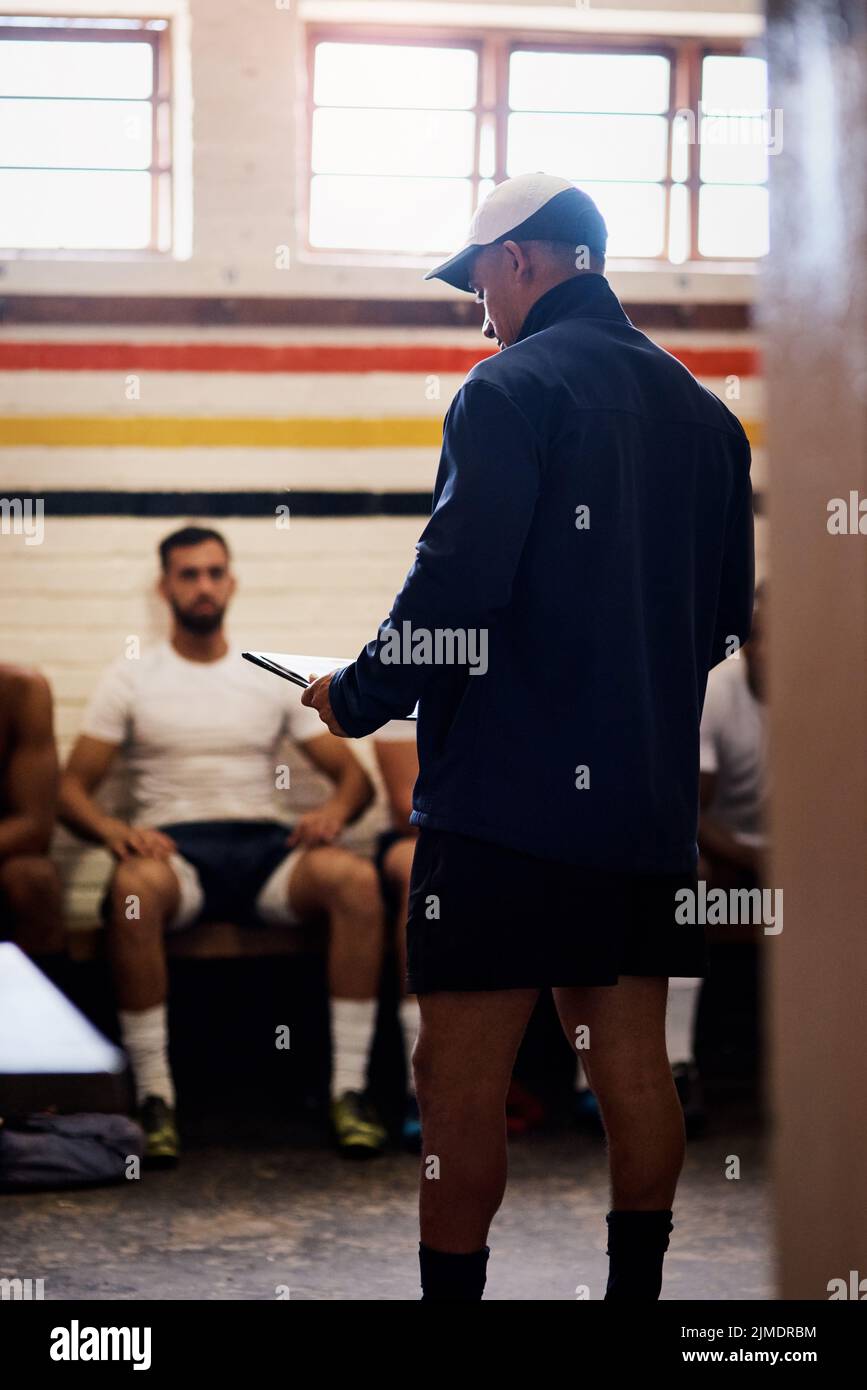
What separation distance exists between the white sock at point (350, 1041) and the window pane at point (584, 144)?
237 cm

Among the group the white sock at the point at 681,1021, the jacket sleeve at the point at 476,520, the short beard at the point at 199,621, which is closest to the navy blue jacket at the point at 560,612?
the jacket sleeve at the point at 476,520

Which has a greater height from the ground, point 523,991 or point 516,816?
point 516,816

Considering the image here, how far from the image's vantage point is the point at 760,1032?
398cm

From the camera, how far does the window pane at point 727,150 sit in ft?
14.3

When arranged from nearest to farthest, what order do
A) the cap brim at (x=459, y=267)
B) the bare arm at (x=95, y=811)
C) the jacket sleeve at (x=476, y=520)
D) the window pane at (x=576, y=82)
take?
the jacket sleeve at (x=476, y=520) < the cap brim at (x=459, y=267) < the bare arm at (x=95, y=811) < the window pane at (x=576, y=82)

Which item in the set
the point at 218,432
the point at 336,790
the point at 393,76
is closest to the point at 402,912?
the point at 336,790

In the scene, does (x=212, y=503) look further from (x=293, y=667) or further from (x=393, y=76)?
(x=293, y=667)

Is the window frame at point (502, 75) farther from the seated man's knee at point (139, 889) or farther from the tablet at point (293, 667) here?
the tablet at point (293, 667)

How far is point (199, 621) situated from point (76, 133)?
1441 millimetres

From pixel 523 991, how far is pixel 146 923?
1810 mm

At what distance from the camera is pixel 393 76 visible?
167 inches

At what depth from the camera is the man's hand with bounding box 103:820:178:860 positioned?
3.54 metres

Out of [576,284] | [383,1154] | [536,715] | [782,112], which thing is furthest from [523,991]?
[383,1154]

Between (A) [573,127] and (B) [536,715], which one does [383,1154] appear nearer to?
(B) [536,715]
